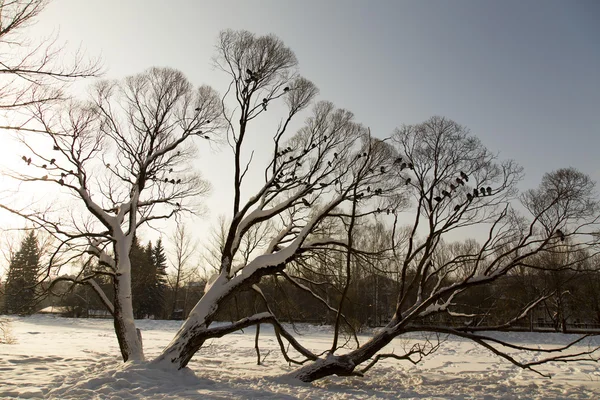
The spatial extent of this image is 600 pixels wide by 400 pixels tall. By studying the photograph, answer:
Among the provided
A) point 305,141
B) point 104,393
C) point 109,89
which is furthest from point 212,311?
point 109,89

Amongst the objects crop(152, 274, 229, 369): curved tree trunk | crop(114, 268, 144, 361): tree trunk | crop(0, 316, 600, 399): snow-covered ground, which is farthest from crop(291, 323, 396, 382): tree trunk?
crop(114, 268, 144, 361): tree trunk

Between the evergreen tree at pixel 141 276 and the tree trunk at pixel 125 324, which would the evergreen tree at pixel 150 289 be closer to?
the evergreen tree at pixel 141 276

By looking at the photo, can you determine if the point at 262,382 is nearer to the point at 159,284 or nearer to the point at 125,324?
the point at 125,324

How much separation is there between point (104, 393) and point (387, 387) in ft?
16.1

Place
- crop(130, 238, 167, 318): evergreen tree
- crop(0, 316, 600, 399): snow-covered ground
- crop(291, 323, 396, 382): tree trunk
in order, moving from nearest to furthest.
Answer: crop(0, 316, 600, 399): snow-covered ground → crop(291, 323, 396, 382): tree trunk → crop(130, 238, 167, 318): evergreen tree

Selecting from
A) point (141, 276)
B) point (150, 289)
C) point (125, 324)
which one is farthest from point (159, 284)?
point (125, 324)

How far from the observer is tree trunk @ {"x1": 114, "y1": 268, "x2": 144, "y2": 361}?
8.12 metres

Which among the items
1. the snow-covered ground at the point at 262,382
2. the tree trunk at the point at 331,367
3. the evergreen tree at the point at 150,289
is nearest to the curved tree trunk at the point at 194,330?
the snow-covered ground at the point at 262,382

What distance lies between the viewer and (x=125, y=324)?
8312mm

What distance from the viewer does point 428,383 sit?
8.16 metres

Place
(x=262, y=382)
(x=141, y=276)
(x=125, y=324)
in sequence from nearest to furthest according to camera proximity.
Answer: (x=262, y=382)
(x=125, y=324)
(x=141, y=276)

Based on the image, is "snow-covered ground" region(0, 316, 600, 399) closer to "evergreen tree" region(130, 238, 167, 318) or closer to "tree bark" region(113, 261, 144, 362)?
"tree bark" region(113, 261, 144, 362)

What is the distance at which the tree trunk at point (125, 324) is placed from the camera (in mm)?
8125

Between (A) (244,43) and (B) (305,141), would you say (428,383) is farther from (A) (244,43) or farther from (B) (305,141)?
(A) (244,43)
